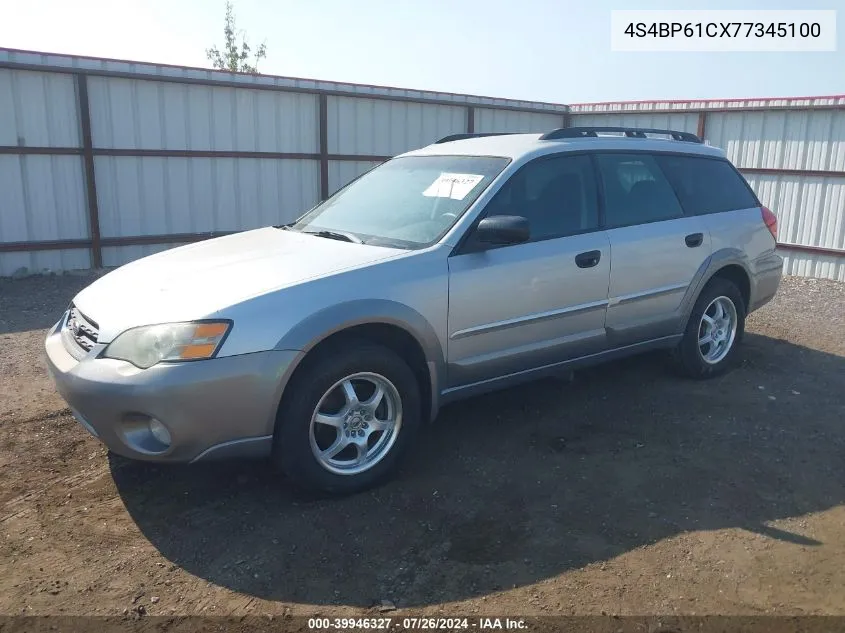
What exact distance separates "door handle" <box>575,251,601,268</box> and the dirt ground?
1046mm

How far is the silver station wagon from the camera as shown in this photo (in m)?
3.29

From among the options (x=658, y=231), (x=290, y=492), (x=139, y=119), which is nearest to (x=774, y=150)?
(x=658, y=231)

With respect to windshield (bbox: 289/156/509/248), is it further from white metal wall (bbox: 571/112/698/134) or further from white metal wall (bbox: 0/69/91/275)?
white metal wall (bbox: 571/112/698/134)

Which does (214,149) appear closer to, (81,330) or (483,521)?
(81,330)

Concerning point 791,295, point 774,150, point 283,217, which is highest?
point 774,150

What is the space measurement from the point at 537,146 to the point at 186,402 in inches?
106

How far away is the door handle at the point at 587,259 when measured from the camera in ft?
14.8

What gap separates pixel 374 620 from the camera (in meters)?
2.78

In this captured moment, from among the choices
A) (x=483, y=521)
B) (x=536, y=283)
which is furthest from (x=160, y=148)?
(x=483, y=521)

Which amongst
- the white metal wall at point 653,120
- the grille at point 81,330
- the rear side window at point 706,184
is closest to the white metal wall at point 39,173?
the grille at point 81,330

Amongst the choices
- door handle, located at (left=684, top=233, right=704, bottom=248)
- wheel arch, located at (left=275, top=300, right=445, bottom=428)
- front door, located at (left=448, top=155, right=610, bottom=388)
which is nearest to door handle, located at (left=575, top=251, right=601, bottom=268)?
front door, located at (left=448, top=155, right=610, bottom=388)

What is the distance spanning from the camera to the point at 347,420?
3.67 meters

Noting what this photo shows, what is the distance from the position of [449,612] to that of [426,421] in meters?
1.37

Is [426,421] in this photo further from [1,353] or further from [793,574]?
[1,353]
